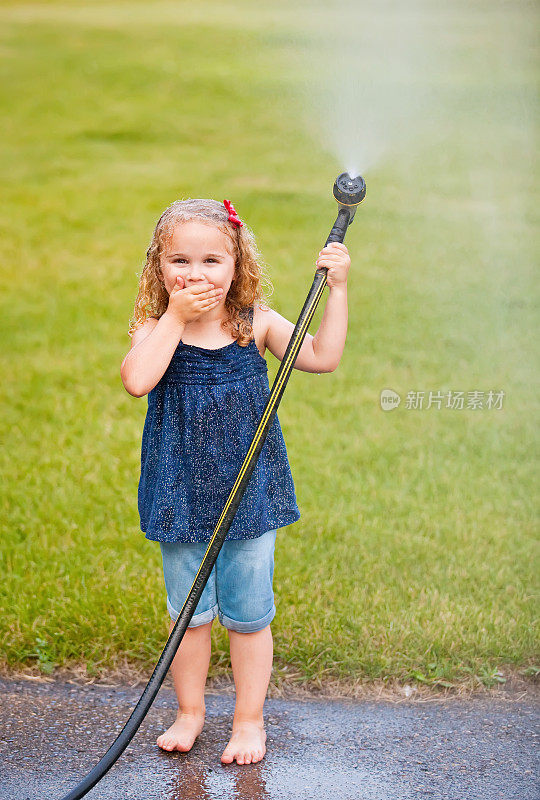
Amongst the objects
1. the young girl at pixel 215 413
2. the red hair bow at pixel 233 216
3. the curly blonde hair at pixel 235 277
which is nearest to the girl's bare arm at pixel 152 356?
the young girl at pixel 215 413

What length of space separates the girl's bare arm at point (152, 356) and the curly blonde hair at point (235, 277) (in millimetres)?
136

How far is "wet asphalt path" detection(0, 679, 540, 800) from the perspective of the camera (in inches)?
81.7

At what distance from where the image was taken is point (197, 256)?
2.02m

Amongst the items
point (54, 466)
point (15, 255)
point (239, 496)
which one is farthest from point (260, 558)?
point (15, 255)

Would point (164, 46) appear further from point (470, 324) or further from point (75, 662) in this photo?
point (75, 662)

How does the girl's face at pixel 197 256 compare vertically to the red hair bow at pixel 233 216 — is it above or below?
below

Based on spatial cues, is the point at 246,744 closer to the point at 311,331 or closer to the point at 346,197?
the point at 346,197

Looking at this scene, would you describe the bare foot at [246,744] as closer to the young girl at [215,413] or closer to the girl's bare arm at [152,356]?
the young girl at [215,413]

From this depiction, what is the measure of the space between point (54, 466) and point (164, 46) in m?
8.25

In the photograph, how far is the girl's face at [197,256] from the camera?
2016mm

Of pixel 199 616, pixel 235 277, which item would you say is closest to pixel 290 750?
pixel 199 616

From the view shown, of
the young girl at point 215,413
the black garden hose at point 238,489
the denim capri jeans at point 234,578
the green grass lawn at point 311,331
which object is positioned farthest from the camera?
the green grass lawn at point 311,331

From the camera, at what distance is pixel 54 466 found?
3.81 m

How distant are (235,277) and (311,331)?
10.0 feet
